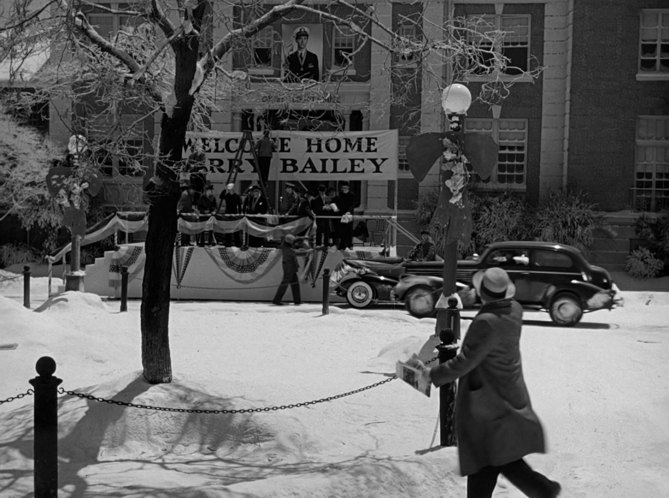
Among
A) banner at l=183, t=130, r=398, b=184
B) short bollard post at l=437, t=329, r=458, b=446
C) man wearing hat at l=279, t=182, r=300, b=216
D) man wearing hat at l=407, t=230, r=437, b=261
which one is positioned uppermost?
banner at l=183, t=130, r=398, b=184

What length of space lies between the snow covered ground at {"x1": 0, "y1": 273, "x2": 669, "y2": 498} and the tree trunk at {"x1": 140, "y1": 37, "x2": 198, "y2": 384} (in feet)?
1.28

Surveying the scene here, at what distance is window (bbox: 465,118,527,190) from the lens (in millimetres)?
28188

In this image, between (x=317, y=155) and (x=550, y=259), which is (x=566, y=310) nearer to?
(x=550, y=259)

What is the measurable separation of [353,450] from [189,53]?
4251 millimetres

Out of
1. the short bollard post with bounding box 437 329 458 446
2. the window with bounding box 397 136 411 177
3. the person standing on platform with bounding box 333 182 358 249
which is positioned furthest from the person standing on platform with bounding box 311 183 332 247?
the short bollard post with bounding box 437 329 458 446

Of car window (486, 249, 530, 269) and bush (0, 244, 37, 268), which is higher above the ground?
car window (486, 249, 530, 269)

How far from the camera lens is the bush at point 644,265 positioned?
84.4 ft

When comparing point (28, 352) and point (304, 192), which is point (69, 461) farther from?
point (304, 192)

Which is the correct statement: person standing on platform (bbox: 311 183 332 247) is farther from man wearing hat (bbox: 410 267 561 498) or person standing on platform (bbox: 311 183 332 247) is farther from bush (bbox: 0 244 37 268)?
man wearing hat (bbox: 410 267 561 498)

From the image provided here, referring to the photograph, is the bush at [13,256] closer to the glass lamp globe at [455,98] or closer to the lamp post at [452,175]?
the lamp post at [452,175]

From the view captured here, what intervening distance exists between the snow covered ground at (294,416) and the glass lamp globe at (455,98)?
11.5 ft

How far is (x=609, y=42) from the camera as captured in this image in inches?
1078

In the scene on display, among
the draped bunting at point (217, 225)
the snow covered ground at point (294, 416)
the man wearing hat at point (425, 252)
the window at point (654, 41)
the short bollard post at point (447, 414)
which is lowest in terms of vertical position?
the snow covered ground at point (294, 416)

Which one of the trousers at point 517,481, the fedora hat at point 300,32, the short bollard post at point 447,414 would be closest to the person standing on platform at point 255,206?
the fedora hat at point 300,32
